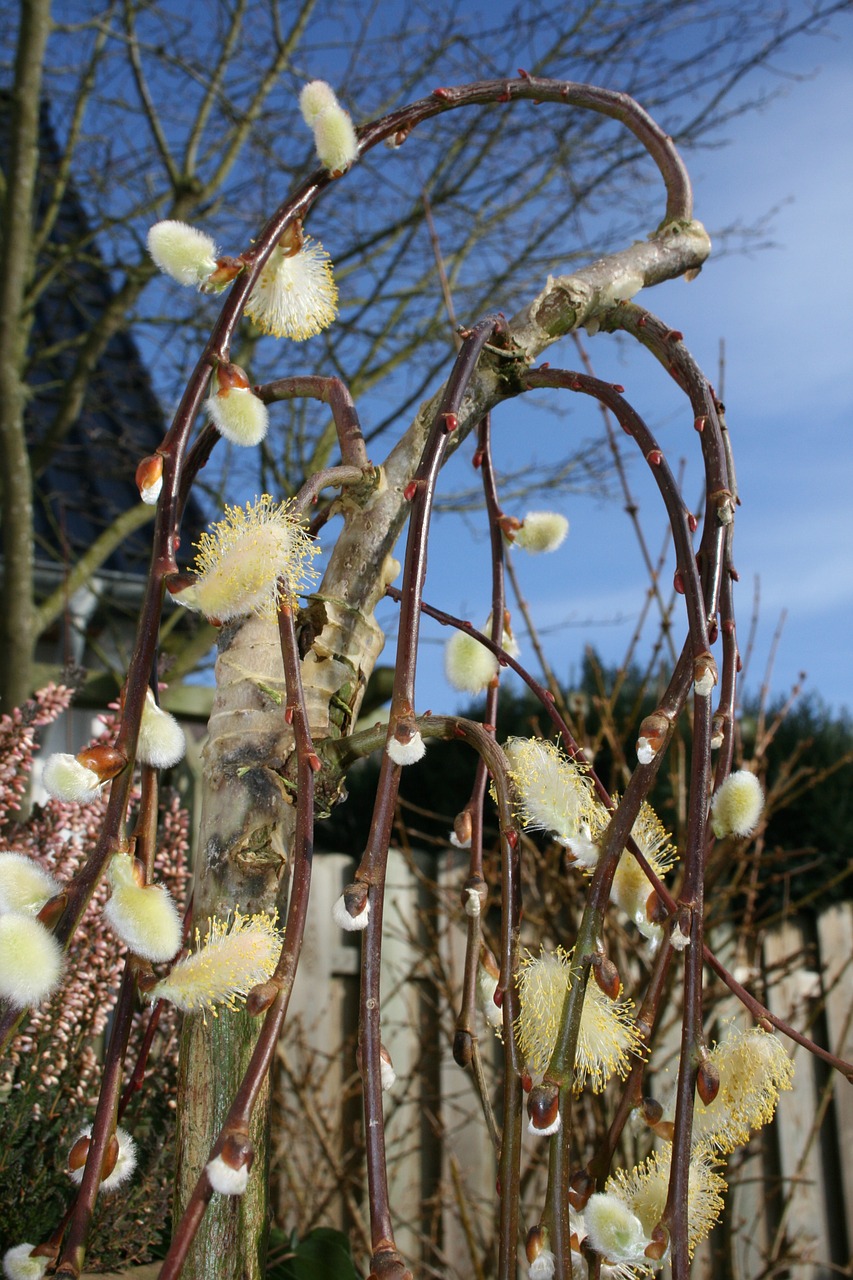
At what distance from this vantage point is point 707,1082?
0.52m

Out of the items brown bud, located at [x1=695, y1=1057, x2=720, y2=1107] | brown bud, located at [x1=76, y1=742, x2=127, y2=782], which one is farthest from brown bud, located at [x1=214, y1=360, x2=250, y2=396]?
brown bud, located at [x1=695, y1=1057, x2=720, y2=1107]

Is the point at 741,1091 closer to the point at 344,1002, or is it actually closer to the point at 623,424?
the point at 623,424

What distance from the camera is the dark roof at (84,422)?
354 centimetres

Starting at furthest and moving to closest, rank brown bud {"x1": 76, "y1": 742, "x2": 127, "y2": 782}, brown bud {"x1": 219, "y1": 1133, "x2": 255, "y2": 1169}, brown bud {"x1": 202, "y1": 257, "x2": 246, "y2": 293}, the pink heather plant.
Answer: the pink heather plant
brown bud {"x1": 202, "y1": 257, "x2": 246, "y2": 293}
brown bud {"x1": 76, "y1": 742, "x2": 127, "y2": 782}
brown bud {"x1": 219, "y1": 1133, "x2": 255, "y2": 1169}

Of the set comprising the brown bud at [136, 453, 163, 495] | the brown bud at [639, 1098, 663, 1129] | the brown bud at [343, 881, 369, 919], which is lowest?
the brown bud at [639, 1098, 663, 1129]

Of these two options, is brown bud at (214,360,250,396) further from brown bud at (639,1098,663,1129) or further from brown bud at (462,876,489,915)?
brown bud at (639,1098,663,1129)

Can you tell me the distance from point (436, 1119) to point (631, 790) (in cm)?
194

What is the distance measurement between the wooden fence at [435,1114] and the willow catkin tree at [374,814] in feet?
4.86

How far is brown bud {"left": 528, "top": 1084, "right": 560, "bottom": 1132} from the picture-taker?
46cm

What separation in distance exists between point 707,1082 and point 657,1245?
0.08 metres

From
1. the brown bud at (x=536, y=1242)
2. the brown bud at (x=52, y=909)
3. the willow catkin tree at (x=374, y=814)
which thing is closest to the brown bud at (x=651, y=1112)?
the willow catkin tree at (x=374, y=814)

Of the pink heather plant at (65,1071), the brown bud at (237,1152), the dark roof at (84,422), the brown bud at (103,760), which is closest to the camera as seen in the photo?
A: the brown bud at (237,1152)

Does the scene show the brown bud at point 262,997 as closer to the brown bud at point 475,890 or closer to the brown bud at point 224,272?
the brown bud at point 475,890

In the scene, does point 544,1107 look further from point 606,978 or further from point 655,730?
point 655,730
